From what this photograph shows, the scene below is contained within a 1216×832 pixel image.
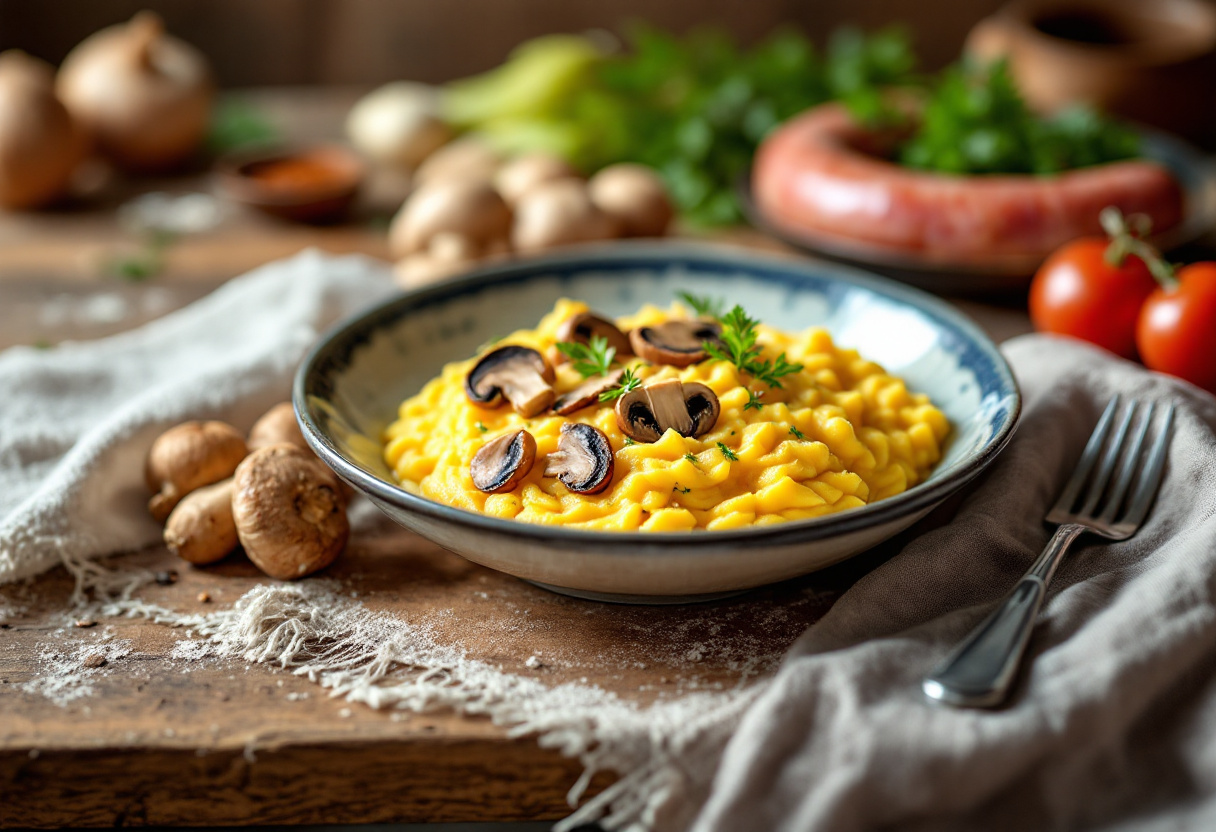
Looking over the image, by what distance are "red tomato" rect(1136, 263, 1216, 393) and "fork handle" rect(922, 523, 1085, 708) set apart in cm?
117

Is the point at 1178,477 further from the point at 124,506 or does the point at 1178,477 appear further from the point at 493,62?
the point at 493,62

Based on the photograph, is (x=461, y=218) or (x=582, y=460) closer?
(x=582, y=460)

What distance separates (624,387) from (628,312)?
0.88 meters

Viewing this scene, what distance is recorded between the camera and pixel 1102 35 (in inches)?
207

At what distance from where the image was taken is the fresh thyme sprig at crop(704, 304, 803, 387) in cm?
229

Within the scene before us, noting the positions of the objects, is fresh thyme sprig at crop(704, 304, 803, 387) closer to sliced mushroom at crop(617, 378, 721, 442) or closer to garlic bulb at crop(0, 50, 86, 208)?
sliced mushroom at crop(617, 378, 721, 442)

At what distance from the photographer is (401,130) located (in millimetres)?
5000

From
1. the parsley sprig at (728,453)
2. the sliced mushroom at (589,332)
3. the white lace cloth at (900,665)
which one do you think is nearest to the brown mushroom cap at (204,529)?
the white lace cloth at (900,665)

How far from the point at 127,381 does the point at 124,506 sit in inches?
26.2

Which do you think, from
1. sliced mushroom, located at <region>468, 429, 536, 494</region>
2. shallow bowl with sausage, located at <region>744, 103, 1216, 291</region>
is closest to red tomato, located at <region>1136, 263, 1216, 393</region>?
shallow bowl with sausage, located at <region>744, 103, 1216, 291</region>

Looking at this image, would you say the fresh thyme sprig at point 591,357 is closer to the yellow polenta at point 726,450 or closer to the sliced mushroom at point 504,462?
the yellow polenta at point 726,450

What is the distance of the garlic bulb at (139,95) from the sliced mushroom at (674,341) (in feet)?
10.5

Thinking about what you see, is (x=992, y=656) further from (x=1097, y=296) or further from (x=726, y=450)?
(x=1097, y=296)

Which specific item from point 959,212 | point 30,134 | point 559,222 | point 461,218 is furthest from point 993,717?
point 30,134
